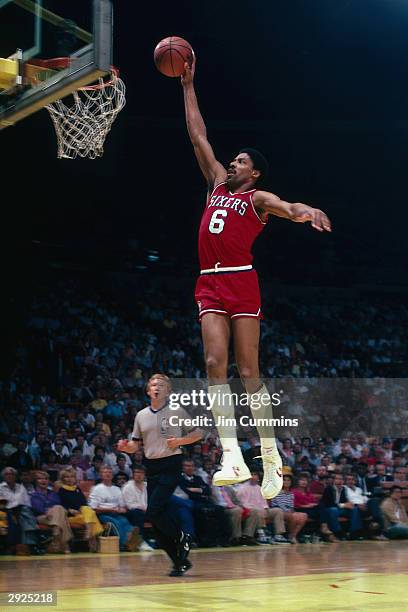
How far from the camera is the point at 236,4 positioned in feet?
61.4

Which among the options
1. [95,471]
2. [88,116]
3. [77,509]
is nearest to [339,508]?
[95,471]

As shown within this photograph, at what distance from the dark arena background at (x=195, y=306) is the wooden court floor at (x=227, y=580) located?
7 centimetres

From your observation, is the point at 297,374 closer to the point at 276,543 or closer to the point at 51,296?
the point at 51,296

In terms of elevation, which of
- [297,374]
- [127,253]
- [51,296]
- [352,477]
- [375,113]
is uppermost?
[375,113]

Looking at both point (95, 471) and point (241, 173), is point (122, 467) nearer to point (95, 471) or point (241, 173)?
point (95, 471)

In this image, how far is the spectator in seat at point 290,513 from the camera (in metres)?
13.0

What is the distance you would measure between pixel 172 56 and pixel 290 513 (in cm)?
814

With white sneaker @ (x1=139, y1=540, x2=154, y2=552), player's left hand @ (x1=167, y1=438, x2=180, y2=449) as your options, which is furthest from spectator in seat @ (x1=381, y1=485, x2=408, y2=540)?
player's left hand @ (x1=167, y1=438, x2=180, y2=449)

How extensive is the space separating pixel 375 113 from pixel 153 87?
5980 millimetres

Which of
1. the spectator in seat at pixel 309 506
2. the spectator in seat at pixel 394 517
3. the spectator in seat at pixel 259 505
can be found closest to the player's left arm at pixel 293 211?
the spectator in seat at pixel 259 505

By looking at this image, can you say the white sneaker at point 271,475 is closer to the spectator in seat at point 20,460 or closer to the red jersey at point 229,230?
the red jersey at point 229,230

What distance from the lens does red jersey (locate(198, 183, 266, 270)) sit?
267 inches

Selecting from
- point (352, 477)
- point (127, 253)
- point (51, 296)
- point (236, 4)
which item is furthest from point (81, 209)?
point (352, 477)

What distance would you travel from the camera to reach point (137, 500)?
11.8 m
